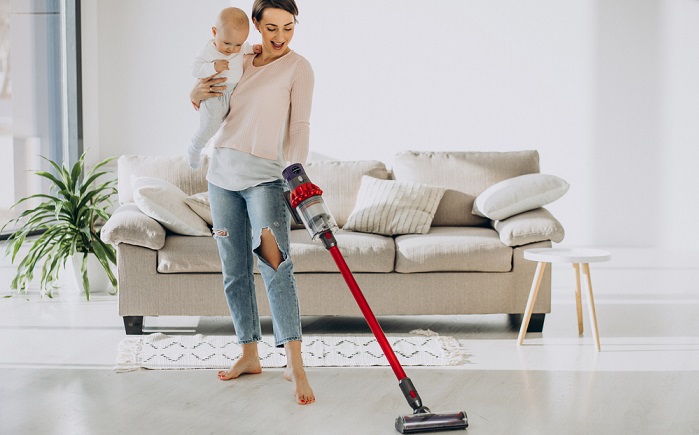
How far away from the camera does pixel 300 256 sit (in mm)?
3514

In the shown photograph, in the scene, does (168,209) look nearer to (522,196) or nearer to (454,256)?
(454,256)

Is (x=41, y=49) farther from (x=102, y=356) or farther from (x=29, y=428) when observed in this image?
(x=29, y=428)

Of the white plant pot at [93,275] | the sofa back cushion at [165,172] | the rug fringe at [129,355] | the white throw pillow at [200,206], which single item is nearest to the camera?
the rug fringe at [129,355]

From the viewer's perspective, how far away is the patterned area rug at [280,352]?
3064 mm

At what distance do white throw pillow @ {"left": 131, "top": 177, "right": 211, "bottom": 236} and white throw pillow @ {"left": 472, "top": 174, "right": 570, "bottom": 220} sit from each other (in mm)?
1260

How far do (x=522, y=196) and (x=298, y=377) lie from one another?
1.56 meters

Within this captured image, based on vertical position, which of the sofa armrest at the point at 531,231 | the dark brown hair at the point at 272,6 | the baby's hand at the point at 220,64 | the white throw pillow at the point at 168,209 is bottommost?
the sofa armrest at the point at 531,231

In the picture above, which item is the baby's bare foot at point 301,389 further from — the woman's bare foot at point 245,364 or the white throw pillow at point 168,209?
the white throw pillow at point 168,209

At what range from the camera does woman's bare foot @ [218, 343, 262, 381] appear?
2871 mm

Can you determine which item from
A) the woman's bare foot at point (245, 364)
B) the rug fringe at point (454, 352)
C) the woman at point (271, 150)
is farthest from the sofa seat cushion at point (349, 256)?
the woman at point (271, 150)

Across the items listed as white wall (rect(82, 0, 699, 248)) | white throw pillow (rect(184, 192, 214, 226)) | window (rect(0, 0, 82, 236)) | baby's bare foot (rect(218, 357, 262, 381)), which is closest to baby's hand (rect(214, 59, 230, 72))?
baby's bare foot (rect(218, 357, 262, 381))

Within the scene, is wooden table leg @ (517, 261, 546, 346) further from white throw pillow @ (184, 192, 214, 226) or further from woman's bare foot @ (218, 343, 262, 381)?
white throw pillow @ (184, 192, 214, 226)

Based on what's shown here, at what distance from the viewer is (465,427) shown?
2361mm

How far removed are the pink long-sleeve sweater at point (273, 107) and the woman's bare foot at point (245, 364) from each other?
0.70 metres
